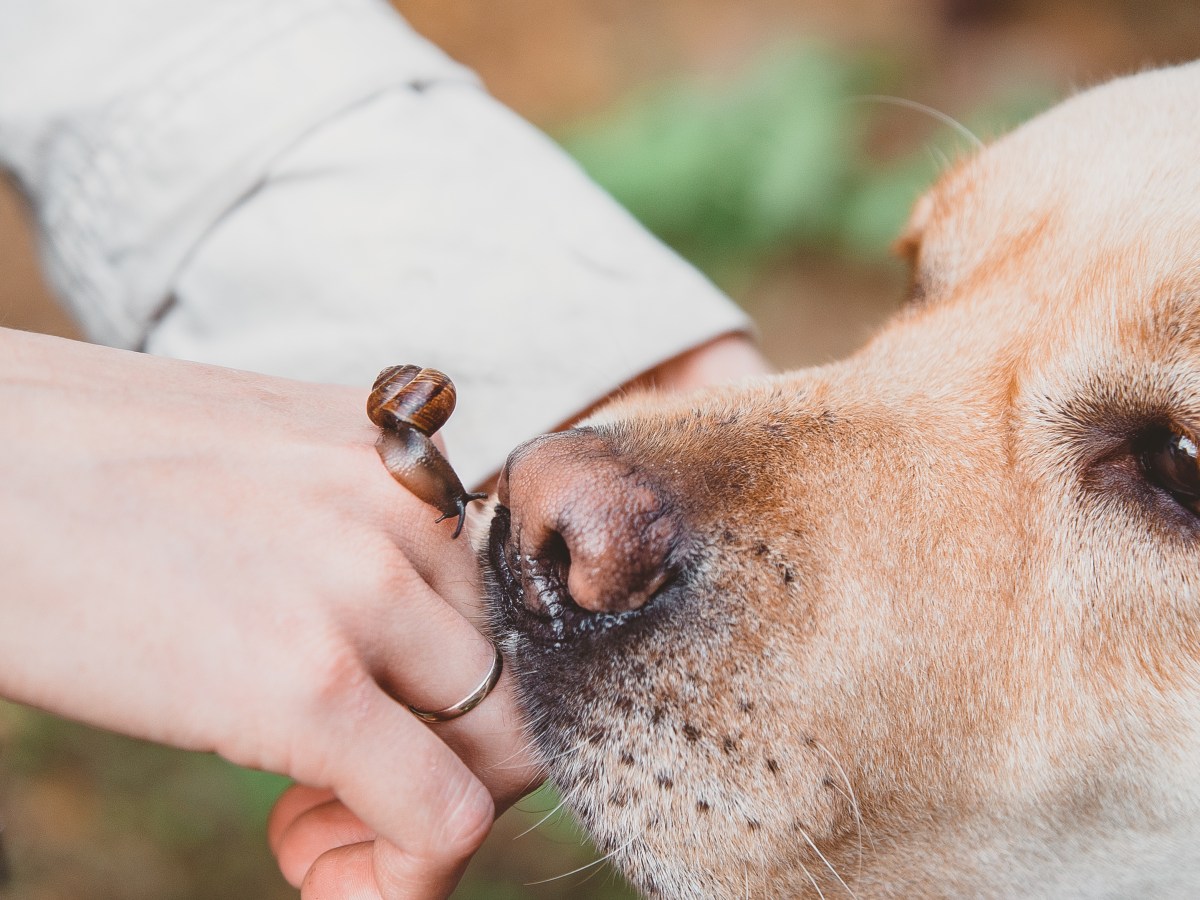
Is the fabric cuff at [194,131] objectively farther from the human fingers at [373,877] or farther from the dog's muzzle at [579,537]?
the human fingers at [373,877]

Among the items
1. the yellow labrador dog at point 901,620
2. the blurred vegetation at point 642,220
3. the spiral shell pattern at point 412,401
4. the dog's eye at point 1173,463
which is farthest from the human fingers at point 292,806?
the blurred vegetation at point 642,220

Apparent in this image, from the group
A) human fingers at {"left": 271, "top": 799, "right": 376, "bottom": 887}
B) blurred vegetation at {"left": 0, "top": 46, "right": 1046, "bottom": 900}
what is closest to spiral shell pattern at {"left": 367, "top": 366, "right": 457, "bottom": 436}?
human fingers at {"left": 271, "top": 799, "right": 376, "bottom": 887}

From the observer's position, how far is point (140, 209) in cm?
231

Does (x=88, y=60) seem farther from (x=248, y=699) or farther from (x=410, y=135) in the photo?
(x=248, y=699)

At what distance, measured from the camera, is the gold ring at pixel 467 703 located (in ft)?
4.79

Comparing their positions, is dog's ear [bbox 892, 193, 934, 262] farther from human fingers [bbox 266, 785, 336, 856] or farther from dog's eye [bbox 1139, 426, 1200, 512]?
human fingers [bbox 266, 785, 336, 856]

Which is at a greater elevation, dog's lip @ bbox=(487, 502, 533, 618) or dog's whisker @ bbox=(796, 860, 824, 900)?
dog's lip @ bbox=(487, 502, 533, 618)

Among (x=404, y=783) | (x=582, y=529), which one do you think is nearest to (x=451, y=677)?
(x=404, y=783)

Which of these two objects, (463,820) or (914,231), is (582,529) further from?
(914,231)

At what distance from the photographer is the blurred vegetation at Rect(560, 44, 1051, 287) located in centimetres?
561

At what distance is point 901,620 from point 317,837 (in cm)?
110

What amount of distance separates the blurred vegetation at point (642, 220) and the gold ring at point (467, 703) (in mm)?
2232

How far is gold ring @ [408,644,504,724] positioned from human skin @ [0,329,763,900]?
0.06 ft

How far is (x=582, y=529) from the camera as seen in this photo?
1.52 metres
